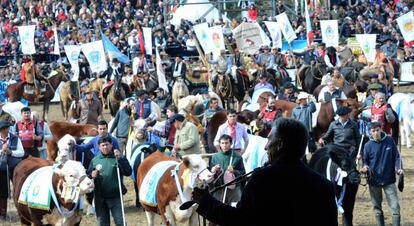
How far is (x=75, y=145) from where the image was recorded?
14242mm

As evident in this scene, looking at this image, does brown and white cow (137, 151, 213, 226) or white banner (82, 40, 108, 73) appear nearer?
brown and white cow (137, 151, 213, 226)

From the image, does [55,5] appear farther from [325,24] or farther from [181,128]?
[181,128]

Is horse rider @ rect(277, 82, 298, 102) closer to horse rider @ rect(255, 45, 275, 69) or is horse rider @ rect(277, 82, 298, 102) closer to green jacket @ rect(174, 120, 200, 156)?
green jacket @ rect(174, 120, 200, 156)

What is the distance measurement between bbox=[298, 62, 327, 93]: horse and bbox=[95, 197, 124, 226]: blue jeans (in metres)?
16.8

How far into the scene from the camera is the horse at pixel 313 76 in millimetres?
28844

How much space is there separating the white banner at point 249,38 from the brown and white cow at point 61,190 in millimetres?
18906

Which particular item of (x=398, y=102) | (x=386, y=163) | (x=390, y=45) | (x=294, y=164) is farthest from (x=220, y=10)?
(x=294, y=164)

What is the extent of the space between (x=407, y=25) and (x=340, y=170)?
17.5 metres

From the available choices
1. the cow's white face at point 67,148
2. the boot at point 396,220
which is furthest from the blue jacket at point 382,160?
the cow's white face at point 67,148

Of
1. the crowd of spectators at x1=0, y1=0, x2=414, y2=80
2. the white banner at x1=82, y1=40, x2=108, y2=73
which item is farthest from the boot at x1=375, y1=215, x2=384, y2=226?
the crowd of spectators at x1=0, y1=0, x2=414, y2=80

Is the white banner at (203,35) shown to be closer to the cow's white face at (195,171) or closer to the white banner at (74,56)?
the white banner at (74,56)

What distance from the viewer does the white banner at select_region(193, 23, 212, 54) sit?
29828 millimetres

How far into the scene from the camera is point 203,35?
98.3ft

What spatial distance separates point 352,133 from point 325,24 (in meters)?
17.0
